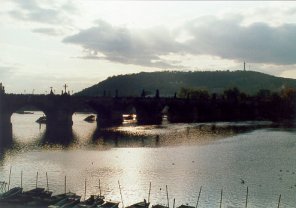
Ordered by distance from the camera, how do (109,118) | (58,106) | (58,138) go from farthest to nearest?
(109,118), (58,106), (58,138)

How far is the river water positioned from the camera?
5891 cm

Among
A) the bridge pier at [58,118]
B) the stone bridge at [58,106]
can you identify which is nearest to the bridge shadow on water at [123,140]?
the stone bridge at [58,106]

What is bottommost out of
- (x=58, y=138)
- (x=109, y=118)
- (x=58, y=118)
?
(x=58, y=138)

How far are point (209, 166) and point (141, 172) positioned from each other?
13.0 meters

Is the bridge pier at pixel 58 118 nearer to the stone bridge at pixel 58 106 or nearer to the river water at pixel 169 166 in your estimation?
the stone bridge at pixel 58 106

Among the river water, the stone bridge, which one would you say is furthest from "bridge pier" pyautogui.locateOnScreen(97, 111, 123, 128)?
the river water

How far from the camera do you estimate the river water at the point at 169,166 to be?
2319 inches

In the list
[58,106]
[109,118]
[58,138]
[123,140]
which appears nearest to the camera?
[123,140]

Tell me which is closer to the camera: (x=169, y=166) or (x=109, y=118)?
(x=169, y=166)

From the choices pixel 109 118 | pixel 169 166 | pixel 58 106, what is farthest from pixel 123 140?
pixel 109 118

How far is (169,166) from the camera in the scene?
79.1 metres

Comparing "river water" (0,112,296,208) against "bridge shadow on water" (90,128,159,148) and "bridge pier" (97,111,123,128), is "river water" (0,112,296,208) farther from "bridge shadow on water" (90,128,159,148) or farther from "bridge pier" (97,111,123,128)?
"bridge pier" (97,111,123,128)

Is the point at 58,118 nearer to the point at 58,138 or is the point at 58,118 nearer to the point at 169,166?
the point at 58,138

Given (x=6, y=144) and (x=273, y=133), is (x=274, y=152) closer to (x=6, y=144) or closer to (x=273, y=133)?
(x=273, y=133)
